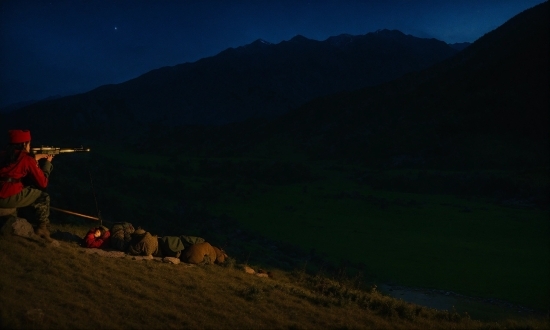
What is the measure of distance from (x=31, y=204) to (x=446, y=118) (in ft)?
168

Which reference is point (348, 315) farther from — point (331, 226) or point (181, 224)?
point (331, 226)

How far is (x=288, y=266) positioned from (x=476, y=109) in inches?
1761

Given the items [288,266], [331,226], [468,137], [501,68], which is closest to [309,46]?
[501,68]

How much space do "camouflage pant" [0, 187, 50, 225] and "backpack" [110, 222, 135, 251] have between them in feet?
4.12

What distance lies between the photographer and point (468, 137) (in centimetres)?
4841

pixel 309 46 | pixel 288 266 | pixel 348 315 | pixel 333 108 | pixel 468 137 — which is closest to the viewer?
pixel 348 315

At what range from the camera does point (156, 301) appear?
20.1 ft

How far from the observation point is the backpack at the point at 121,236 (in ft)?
28.6

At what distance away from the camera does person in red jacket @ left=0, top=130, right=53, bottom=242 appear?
7168mm

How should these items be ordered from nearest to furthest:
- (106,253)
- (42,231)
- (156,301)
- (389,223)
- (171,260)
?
(156,301)
(42,231)
(106,253)
(171,260)
(389,223)

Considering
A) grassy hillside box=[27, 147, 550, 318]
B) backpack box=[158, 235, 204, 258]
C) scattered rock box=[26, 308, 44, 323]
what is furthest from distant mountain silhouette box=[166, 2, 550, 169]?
scattered rock box=[26, 308, 44, 323]

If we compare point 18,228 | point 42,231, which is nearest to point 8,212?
point 18,228

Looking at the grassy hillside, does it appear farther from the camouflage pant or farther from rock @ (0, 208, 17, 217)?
rock @ (0, 208, 17, 217)

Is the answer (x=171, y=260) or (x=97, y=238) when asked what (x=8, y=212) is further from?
(x=171, y=260)
